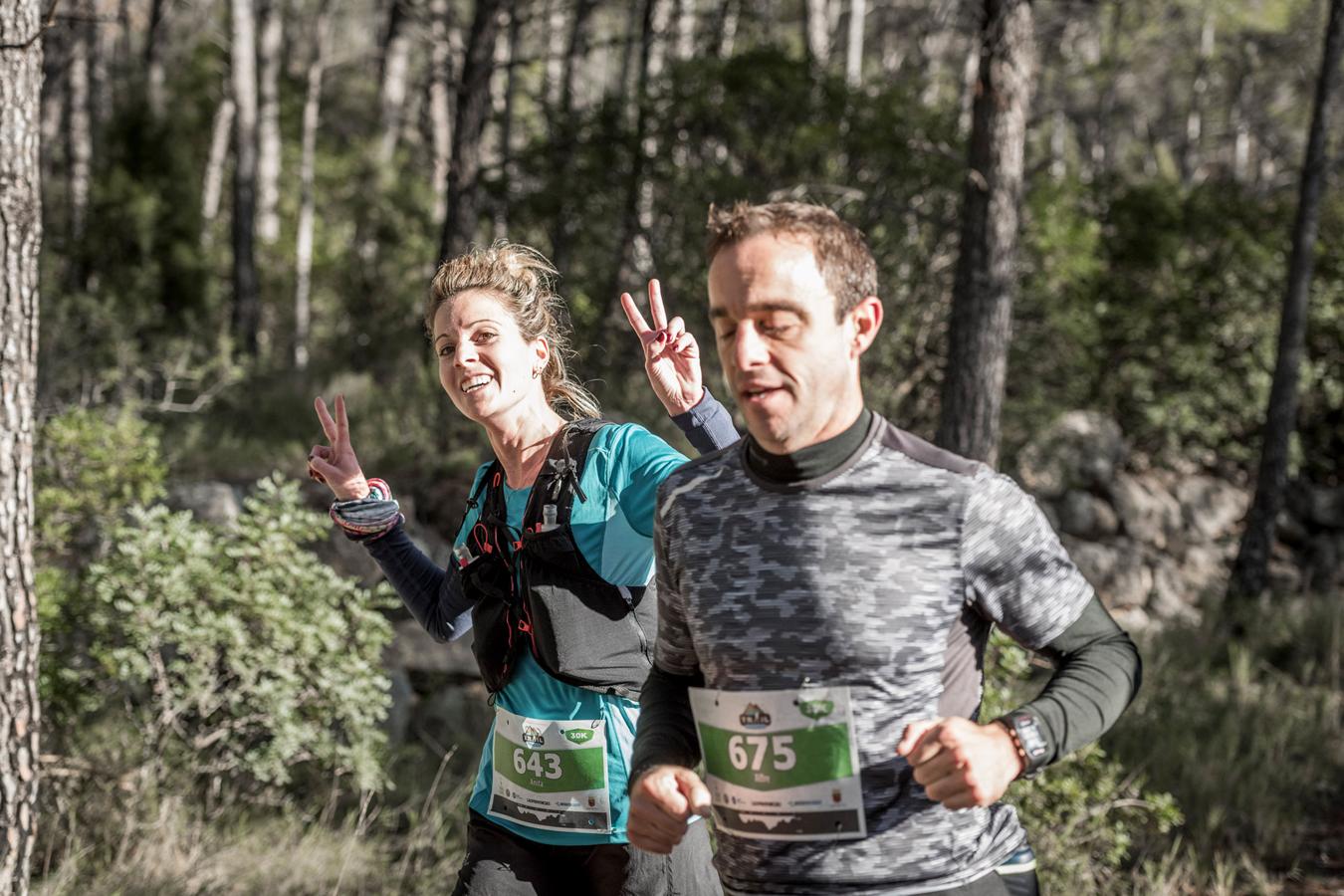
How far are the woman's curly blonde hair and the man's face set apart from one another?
0.96 meters

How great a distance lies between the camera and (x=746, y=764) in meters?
1.85

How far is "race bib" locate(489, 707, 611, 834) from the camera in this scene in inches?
97.8

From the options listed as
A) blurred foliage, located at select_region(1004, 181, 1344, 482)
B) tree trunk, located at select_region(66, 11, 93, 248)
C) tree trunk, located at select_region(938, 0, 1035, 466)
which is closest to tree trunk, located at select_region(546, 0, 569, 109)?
tree trunk, located at select_region(938, 0, 1035, 466)

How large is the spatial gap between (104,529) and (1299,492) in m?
12.7

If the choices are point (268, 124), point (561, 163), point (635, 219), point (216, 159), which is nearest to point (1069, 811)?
point (635, 219)

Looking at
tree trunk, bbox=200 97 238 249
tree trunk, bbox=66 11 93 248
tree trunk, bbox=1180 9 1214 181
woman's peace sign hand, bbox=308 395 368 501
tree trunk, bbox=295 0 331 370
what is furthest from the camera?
tree trunk, bbox=1180 9 1214 181

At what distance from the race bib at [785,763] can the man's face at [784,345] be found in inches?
14.1

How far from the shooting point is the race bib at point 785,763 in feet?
5.81

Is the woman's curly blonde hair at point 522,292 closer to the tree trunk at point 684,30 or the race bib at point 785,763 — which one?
the race bib at point 785,763

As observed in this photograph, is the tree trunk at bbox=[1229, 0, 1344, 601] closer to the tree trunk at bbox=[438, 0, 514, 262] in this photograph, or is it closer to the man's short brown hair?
the tree trunk at bbox=[438, 0, 514, 262]

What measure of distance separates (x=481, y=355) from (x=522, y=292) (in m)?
0.18

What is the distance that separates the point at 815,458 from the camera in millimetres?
1808

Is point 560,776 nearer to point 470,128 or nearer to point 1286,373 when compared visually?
point 470,128

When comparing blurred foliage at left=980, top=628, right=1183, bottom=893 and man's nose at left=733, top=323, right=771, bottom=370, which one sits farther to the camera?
blurred foliage at left=980, top=628, right=1183, bottom=893
